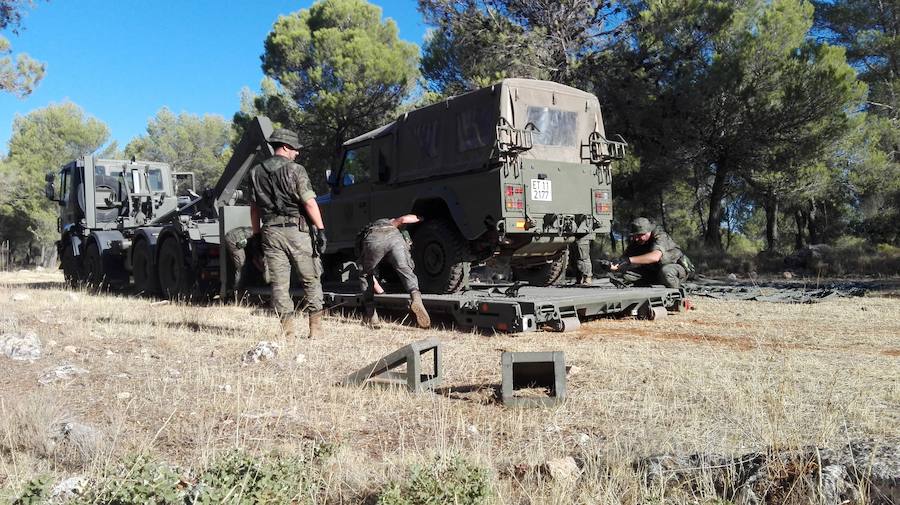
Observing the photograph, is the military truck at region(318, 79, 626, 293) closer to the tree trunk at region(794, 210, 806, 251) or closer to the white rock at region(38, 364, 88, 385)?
the white rock at region(38, 364, 88, 385)

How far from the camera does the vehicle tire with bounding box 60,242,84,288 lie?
12.7m

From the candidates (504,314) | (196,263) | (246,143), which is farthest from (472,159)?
(196,263)

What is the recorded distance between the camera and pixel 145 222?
486 inches

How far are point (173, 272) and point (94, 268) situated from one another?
260cm

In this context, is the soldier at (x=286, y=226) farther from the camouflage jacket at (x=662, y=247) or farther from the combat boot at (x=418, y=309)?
the camouflage jacket at (x=662, y=247)

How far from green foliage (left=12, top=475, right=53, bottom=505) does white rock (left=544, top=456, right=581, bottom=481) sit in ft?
5.53

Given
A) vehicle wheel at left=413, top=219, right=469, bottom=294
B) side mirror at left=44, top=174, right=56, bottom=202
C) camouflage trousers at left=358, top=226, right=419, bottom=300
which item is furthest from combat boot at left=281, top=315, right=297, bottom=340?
side mirror at left=44, top=174, right=56, bottom=202

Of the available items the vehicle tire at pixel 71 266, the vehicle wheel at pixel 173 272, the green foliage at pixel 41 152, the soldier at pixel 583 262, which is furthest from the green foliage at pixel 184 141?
the soldier at pixel 583 262

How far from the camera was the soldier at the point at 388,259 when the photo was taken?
6.86 metres

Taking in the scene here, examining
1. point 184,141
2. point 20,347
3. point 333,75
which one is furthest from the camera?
point 184,141

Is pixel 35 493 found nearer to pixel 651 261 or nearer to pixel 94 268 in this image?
pixel 651 261

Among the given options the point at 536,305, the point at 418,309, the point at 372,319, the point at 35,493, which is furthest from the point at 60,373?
the point at 536,305

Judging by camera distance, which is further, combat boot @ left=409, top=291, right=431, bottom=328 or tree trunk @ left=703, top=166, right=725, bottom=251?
tree trunk @ left=703, top=166, right=725, bottom=251

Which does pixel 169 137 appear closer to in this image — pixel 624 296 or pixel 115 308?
pixel 115 308
